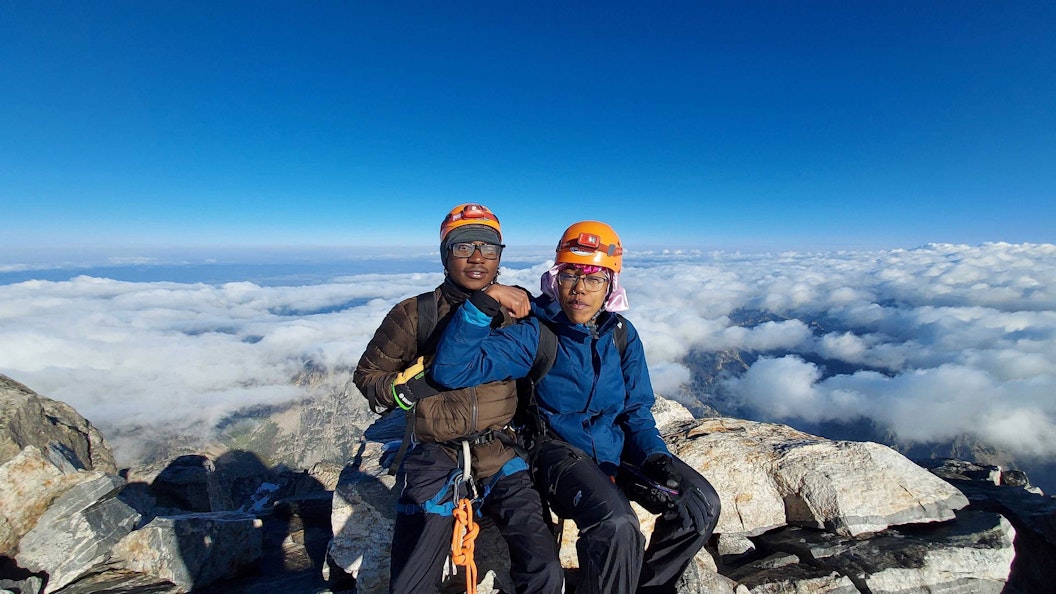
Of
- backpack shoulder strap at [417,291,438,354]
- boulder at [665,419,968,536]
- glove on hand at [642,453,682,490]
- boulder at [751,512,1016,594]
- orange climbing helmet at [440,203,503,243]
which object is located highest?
orange climbing helmet at [440,203,503,243]

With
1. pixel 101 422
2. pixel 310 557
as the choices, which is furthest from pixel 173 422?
pixel 310 557

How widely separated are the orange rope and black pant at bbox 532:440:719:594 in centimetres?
92

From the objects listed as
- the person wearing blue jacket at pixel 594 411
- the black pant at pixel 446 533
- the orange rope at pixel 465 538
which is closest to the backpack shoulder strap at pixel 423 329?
the black pant at pixel 446 533

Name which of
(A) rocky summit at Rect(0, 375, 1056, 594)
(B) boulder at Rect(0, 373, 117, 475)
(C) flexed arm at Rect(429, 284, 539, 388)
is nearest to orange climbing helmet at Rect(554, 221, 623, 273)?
(C) flexed arm at Rect(429, 284, 539, 388)

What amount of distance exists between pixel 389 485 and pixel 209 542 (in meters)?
3.38

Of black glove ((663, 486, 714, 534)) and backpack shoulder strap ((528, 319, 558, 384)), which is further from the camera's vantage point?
backpack shoulder strap ((528, 319, 558, 384))

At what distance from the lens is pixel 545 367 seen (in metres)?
5.14

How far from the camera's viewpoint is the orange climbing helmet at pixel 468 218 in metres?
5.52

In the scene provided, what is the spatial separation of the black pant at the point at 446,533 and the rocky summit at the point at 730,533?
1103 mm

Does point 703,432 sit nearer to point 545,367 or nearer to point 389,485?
point 545,367

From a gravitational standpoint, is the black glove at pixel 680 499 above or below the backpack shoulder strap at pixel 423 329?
below

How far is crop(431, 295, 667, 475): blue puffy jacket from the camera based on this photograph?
16.1 feet

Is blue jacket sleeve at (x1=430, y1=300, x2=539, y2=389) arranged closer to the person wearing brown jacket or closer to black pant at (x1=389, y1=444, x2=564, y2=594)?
the person wearing brown jacket

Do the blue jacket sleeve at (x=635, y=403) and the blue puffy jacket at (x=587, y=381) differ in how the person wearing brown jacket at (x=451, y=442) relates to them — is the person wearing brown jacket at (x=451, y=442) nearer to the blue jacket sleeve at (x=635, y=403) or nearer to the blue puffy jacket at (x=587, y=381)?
the blue puffy jacket at (x=587, y=381)
